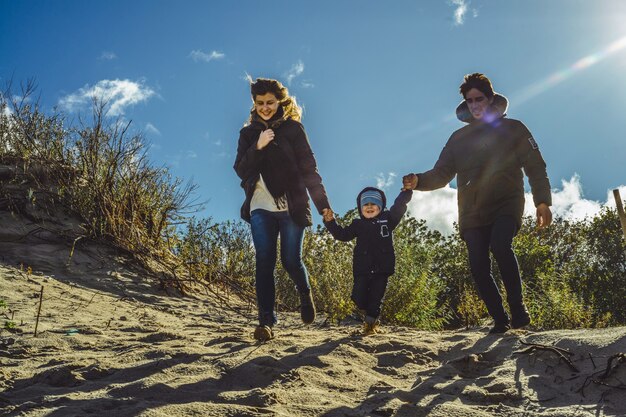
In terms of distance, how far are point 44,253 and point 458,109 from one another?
14.2 feet

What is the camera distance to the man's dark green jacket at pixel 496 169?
3.58 metres

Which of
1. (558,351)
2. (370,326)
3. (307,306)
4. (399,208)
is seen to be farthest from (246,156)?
(558,351)

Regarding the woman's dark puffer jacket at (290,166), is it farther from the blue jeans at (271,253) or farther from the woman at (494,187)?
the woman at (494,187)

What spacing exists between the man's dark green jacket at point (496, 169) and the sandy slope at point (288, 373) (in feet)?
2.81

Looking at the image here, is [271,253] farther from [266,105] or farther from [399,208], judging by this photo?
[399,208]

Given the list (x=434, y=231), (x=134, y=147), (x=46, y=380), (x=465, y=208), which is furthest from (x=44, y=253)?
(x=434, y=231)

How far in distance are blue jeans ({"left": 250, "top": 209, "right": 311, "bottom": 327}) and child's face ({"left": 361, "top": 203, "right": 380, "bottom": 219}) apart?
74 cm

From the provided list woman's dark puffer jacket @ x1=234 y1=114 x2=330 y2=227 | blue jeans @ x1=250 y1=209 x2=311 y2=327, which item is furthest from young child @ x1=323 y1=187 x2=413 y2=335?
blue jeans @ x1=250 y1=209 x2=311 y2=327

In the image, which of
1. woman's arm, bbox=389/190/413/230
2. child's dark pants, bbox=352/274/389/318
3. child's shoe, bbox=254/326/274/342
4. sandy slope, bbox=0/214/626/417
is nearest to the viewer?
sandy slope, bbox=0/214/626/417

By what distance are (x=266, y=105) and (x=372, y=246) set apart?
1306 mm

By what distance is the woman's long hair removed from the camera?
3.61 m

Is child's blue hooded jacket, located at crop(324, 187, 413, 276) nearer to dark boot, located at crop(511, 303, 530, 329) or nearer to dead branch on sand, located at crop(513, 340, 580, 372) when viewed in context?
dark boot, located at crop(511, 303, 530, 329)

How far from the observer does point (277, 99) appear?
3.64 m

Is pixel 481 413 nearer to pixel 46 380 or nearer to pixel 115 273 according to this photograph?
pixel 46 380
